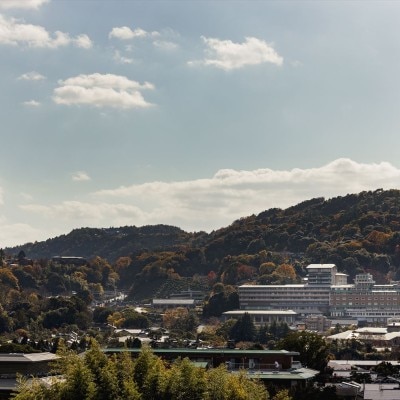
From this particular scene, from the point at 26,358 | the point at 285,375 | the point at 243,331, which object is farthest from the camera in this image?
the point at 243,331

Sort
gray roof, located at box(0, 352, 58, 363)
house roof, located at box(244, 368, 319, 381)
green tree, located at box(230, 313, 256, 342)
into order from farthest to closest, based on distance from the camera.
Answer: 1. green tree, located at box(230, 313, 256, 342)
2. gray roof, located at box(0, 352, 58, 363)
3. house roof, located at box(244, 368, 319, 381)

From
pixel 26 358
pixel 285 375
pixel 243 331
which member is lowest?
pixel 285 375

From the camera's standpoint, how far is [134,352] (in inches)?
3282

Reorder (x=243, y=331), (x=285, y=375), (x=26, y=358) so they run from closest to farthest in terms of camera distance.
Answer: (x=285, y=375) < (x=26, y=358) < (x=243, y=331)

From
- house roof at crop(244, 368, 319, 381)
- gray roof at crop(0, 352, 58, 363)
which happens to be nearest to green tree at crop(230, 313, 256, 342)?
house roof at crop(244, 368, 319, 381)

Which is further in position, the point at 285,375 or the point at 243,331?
the point at 243,331

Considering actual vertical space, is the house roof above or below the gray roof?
below

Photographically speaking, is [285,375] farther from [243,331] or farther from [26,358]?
[243,331]

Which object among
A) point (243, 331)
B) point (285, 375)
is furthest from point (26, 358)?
point (243, 331)

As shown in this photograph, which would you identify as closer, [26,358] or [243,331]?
[26,358]

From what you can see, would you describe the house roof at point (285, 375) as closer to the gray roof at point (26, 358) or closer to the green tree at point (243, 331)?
the gray roof at point (26, 358)

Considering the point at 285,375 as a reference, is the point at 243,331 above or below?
above

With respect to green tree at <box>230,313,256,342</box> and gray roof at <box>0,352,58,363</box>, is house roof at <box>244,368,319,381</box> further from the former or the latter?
green tree at <box>230,313,256,342</box>

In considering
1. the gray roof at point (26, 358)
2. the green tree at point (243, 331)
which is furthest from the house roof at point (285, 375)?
the green tree at point (243, 331)
